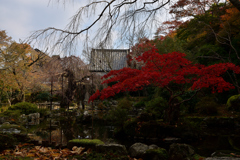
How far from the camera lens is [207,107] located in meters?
10.3

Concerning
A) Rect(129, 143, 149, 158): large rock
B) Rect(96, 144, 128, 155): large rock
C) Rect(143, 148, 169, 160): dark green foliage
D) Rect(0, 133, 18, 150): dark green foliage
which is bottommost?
Rect(129, 143, 149, 158): large rock

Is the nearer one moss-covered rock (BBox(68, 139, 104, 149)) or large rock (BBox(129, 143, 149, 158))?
moss-covered rock (BBox(68, 139, 104, 149))

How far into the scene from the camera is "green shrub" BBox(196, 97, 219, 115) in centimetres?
1021

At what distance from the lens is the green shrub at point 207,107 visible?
33.5 ft

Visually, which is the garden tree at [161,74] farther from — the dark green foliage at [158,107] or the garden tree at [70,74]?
the garden tree at [70,74]

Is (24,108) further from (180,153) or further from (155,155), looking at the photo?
(180,153)

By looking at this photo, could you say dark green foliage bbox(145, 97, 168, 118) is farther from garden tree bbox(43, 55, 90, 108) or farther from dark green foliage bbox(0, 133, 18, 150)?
dark green foliage bbox(0, 133, 18, 150)

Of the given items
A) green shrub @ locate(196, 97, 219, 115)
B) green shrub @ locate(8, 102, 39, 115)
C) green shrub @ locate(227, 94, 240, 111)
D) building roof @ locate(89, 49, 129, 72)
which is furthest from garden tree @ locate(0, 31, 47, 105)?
green shrub @ locate(227, 94, 240, 111)

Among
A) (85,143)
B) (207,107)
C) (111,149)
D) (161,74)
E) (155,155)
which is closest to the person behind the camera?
(111,149)

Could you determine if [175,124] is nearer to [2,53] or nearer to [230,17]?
[230,17]

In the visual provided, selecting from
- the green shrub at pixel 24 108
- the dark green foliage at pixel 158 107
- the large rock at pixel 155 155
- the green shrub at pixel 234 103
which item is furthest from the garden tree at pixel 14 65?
the green shrub at pixel 234 103

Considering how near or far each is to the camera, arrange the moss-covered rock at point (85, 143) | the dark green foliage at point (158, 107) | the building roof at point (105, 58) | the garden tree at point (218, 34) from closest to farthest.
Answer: the building roof at point (105, 58) < the moss-covered rock at point (85, 143) < the dark green foliage at point (158, 107) < the garden tree at point (218, 34)

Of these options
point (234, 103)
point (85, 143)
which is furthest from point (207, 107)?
point (85, 143)

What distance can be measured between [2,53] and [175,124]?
32.5ft
